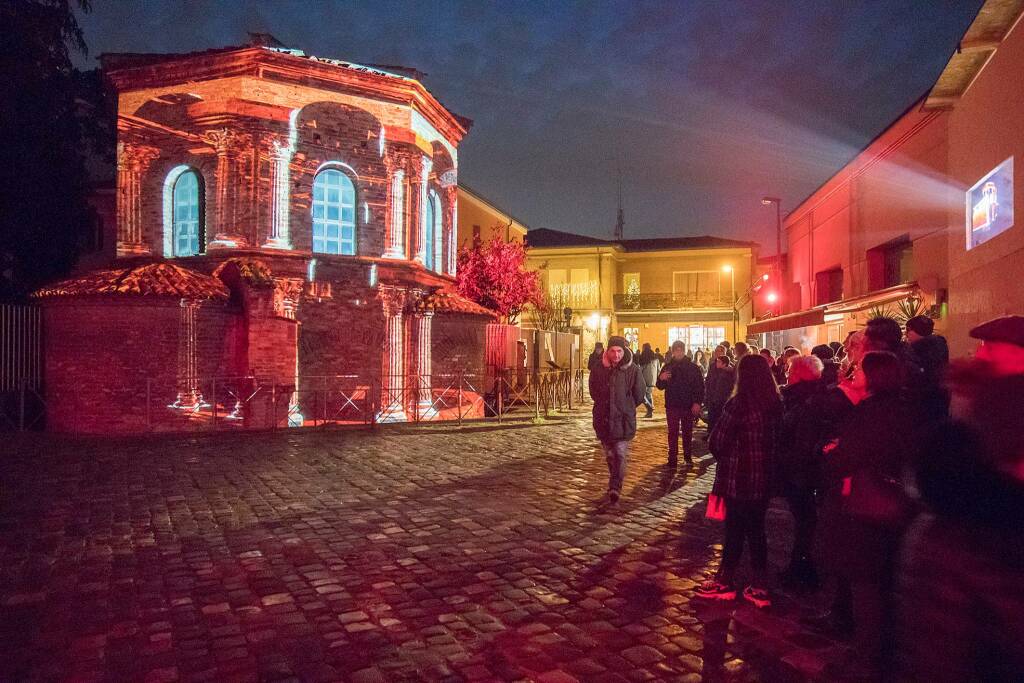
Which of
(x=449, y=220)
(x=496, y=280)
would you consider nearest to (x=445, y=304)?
(x=449, y=220)

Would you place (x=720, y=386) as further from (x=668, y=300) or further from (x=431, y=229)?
(x=668, y=300)

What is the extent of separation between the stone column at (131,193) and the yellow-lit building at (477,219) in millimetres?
14608

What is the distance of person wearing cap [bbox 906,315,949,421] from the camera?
5016mm

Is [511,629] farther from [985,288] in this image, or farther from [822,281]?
[822,281]

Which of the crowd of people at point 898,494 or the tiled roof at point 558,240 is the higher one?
the tiled roof at point 558,240

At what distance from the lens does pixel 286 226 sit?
56.2 feet

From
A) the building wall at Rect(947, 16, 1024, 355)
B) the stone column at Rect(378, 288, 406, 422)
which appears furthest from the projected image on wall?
the stone column at Rect(378, 288, 406, 422)

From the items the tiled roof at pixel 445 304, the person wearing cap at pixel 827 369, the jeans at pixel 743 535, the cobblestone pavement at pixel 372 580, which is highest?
the tiled roof at pixel 445 304

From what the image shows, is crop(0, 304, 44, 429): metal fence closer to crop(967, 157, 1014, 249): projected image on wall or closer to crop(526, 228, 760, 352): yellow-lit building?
crop(967, 157, 1014, 249): projected image on wall

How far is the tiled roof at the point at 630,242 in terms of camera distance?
147 feet

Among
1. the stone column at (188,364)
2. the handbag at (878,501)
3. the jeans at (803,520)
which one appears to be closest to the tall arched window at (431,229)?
the stone column at (188,364)

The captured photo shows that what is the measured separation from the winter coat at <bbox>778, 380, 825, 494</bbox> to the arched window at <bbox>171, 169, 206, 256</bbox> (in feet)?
53.0

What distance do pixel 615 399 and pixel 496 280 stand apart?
66.8 feet

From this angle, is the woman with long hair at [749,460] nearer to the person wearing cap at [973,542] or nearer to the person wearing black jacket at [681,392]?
the person wearing cap at [973,542]
